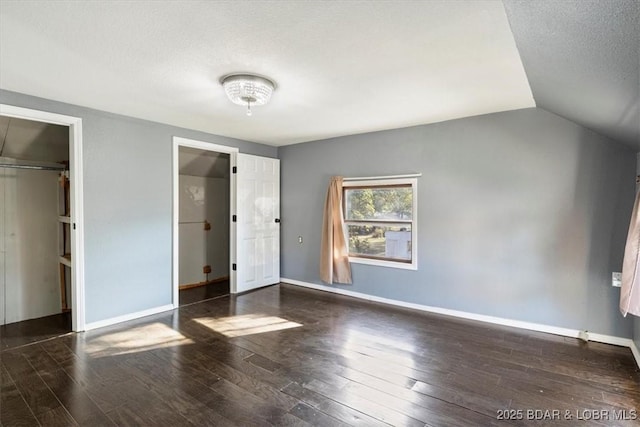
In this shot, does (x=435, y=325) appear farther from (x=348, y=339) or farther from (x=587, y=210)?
(x=587, y=210)

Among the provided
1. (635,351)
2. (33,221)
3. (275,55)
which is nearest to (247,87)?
(275,55)

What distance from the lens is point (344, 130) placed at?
423cm

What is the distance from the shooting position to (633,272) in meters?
2.33

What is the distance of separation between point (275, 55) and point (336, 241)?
2.91m

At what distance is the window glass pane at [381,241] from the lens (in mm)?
4105

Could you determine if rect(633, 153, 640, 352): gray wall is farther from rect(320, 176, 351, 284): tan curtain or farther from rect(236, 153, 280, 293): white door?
rect(236, 153, 280, 293): white door

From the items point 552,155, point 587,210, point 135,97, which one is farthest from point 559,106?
point 135,97

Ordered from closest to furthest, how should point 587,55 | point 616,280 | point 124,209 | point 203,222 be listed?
point 587,55 → point 616,280 → point 124,209 → point 203,222

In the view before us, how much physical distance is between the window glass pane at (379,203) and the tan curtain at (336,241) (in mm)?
156

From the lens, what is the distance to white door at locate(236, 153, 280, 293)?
4.67 meters

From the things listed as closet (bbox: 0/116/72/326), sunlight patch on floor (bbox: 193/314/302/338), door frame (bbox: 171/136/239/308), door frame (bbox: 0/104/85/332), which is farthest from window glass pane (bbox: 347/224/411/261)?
closet (bbox: 0/116/72/326)

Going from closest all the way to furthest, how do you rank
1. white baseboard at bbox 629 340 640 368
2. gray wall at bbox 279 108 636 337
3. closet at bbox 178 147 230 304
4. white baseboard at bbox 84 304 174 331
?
white baseboard at bbox 629 340 640 368
gray wall at bbox 279 108 636 337
white baseboard at bbox 84 304 174 331
closet at bbox 178 147 230 304

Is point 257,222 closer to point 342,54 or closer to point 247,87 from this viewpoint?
point 247,87

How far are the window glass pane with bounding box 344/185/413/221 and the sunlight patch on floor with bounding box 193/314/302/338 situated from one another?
1.82 meters
